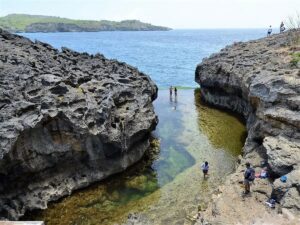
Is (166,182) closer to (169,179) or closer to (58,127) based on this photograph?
(169,179)

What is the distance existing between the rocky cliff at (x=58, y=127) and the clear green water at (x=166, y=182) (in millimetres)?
1310

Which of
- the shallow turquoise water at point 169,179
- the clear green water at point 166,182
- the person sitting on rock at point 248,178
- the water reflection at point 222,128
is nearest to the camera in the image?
the person sitting on rock at point 248,178

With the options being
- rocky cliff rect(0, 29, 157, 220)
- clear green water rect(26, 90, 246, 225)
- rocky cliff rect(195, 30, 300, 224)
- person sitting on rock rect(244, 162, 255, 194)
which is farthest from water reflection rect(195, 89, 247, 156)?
person sitting on rock rect(244, 162, 255, 194)

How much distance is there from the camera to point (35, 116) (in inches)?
1032

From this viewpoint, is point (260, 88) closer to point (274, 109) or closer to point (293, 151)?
point (274, 109)

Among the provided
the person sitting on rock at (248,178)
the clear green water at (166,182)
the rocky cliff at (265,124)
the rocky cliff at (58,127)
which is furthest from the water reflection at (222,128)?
the person sitting on rock at (248,178)

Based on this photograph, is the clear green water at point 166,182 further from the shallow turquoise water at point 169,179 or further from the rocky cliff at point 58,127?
the rocky cliff at point 58,127

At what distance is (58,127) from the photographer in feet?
91.8

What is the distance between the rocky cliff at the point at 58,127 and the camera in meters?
25.6

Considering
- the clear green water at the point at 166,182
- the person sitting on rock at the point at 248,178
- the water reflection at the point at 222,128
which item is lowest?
the clear green water at the point at 166,182

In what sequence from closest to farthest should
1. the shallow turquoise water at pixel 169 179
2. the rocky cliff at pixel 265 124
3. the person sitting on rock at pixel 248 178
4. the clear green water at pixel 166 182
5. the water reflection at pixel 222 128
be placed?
the rocky cliff at pixel 265 124, the person sitting on rock at pixel 248 178, the clear green water at pixel 166 182, the shallow turquoise water at pixel 169 179, the water reflection at pixel 222 128

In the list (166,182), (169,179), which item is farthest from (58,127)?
(169,179)

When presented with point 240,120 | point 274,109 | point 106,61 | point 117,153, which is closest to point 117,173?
point 117,153

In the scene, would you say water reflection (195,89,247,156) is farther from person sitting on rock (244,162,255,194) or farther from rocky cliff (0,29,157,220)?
person sitting on rock (244,162,255,194)
